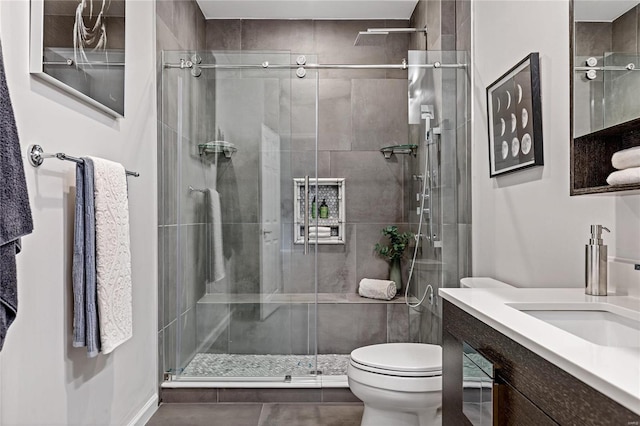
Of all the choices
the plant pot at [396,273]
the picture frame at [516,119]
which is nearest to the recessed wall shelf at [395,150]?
the plant pot at [396,273]

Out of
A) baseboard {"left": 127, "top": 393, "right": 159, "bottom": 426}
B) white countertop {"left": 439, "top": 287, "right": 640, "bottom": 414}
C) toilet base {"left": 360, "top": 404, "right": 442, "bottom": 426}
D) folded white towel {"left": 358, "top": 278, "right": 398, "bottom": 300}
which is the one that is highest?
white countertop {"left": 439, "top": 287, "right": 640, "bottom": 414}

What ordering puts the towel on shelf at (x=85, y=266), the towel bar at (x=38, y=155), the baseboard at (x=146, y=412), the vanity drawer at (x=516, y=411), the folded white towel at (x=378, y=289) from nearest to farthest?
1. the vanity drawer at (x=516, y=411)
2. the towel bar at (x=38, y=155)
3. the towel on shelf at (x=85, y=266)
4. the baseboard at (x=146, y=412)
5. the folded white towel at (x=378, y=289)

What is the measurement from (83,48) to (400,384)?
70.0 inches

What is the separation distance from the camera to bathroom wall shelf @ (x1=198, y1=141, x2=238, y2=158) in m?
2.77

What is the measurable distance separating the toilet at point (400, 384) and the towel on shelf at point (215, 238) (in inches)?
36.7

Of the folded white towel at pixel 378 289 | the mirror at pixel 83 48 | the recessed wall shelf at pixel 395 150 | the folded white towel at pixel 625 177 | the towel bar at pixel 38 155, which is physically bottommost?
the folded white towel at pixel 378 289

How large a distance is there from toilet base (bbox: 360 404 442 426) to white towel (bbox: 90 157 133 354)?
111 centimetres

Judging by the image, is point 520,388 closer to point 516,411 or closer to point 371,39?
point 516,411

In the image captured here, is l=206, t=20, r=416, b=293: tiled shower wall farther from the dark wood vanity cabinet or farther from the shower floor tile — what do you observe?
the dark wood vanity cabinet

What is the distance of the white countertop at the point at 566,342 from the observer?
704 millimetres

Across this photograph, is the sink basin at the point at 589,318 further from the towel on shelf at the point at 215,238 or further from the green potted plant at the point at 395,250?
the green potted plant at the point at 395,250

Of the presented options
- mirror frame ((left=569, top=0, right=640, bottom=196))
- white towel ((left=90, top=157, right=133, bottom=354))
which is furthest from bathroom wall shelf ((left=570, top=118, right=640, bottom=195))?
white towel ((left=90, top=157, right=133, bottom=354))

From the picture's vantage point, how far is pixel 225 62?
109 inches

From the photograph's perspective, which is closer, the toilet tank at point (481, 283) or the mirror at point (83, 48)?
the mirror at point (83, 48)
